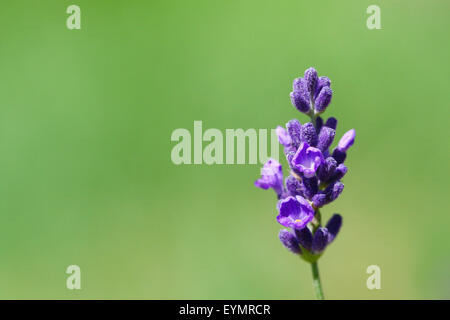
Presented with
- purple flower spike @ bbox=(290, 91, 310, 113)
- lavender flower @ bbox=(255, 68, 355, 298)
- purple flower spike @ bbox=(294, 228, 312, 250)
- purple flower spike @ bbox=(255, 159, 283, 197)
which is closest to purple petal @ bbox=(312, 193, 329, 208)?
lavender flower @ bbox=(255, 68, 355, 298)

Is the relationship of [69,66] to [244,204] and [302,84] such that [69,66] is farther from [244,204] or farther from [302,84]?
[302,84]

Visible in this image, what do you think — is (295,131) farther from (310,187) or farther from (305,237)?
(305,237)

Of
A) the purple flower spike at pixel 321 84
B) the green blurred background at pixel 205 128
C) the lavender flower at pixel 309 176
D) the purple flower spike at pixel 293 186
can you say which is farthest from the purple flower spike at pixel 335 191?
the green blurred background at pixel 205 128

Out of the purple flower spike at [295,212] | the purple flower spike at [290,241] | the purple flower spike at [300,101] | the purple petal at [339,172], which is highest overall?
the purple flower spike at [300,101]

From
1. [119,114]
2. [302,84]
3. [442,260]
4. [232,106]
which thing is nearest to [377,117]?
[232,106]

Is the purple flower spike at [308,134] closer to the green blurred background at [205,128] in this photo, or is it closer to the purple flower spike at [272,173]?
the purple flower spike at [272,173]

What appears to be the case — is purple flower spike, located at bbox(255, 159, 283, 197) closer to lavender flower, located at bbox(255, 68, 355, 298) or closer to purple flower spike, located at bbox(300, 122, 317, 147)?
lavender flower, located at bbox(255, 68, 355, 298)

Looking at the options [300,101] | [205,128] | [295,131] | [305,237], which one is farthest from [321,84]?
[205,128]
